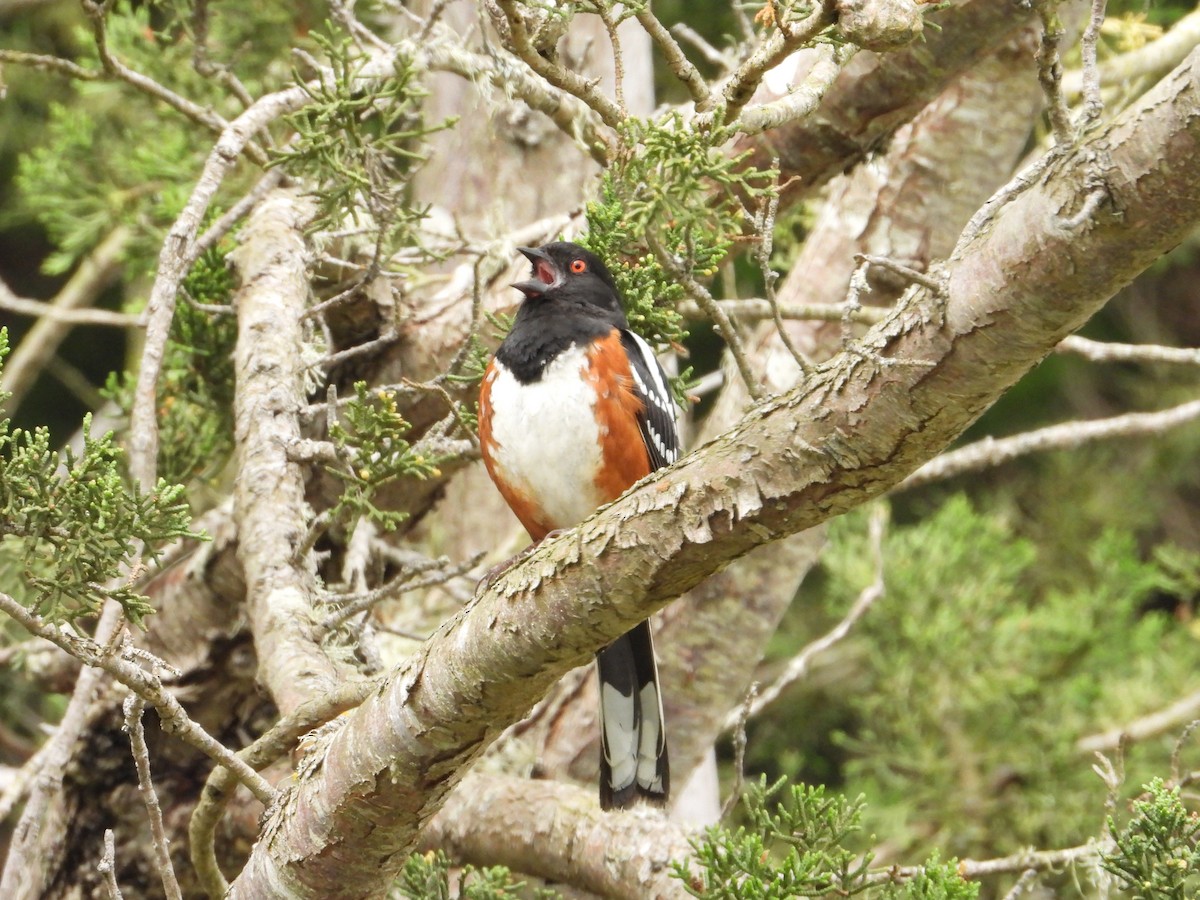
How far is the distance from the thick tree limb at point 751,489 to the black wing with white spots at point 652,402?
42.1 inches

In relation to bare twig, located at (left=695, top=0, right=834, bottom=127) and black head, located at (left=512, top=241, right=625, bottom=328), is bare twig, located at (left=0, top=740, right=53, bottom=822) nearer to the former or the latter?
black head, located at (left=512, top=241, right=625, bottom=328)

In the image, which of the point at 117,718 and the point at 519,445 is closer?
the point at 519,445

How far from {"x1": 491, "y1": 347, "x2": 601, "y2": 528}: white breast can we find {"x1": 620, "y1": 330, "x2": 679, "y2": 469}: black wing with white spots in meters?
0.14

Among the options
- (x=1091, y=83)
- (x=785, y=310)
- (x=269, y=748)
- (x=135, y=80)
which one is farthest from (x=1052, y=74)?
(x=135, y=80)

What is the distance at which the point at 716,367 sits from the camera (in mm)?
7027

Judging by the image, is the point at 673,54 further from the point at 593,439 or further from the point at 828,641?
the point at 828,641

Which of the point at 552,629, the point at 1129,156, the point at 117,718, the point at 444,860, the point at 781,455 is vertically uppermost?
the point at 1129,156

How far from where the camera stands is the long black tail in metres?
3.29

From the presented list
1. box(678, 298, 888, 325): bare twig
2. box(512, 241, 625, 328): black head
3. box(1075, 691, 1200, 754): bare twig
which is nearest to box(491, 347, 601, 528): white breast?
box(512, 241, 625, 328): black head

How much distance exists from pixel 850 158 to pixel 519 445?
4.75 ft

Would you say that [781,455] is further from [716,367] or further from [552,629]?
[716,367]

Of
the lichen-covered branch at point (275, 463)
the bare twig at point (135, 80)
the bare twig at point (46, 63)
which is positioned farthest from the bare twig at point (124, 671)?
the bare twig at point (46, 63)

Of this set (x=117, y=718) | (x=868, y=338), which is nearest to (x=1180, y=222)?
(x=868, y=338)

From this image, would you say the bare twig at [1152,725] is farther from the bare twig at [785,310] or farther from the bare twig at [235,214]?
the bare twig at [235,214]
